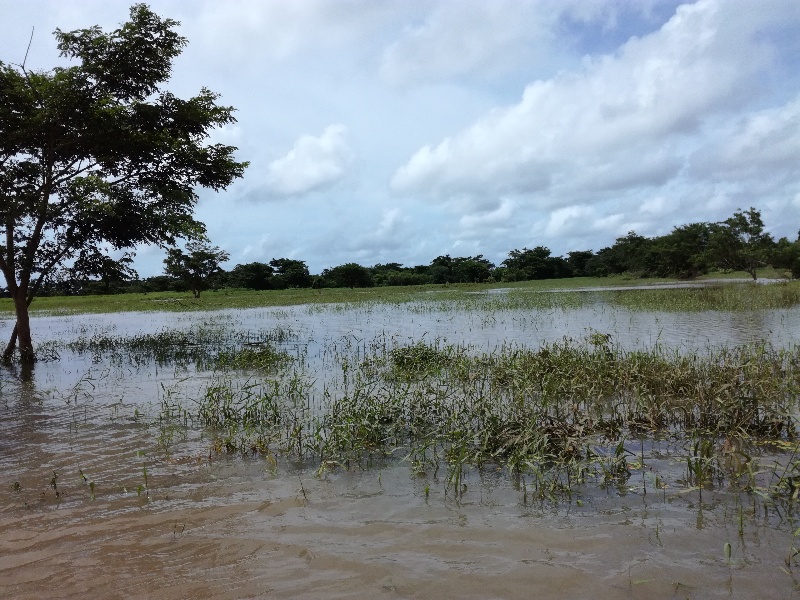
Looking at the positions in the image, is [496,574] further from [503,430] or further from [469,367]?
[469,367]

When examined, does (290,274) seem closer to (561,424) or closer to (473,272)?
(473,272)

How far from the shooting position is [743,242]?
5297 centimetres

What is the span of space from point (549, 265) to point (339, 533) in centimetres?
9464

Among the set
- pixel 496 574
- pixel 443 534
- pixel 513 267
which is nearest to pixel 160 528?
pixel 443 534

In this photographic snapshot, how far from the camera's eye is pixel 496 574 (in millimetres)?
4180

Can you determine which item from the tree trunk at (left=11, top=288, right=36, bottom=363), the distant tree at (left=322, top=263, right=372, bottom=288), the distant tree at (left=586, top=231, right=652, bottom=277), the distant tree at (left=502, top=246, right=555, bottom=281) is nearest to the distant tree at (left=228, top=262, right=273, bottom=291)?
the distant tree at (left=322, top=263, right=372, bottom=288)

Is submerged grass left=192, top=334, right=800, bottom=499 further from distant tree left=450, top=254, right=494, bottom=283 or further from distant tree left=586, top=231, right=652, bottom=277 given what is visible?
distant tree left=450, top=254, right=494, bottom=283

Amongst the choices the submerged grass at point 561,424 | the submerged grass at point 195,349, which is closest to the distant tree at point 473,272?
the submerged grass at point 195,349

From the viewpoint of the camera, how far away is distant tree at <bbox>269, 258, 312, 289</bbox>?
261ft

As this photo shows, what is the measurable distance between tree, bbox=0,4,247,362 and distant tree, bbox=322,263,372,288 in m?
57.8

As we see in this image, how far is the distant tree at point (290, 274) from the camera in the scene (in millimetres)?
79688

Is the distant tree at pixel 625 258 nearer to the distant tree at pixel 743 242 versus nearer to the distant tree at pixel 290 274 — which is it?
the distant tree at pixel 743 242

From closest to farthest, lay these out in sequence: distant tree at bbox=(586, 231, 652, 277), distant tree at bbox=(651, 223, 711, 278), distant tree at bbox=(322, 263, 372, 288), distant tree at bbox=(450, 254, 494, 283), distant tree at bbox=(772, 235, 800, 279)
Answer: distant tree at bbox=(772, 235, 800, 279), distant tree at bbox=(651, 223, 711, 278), distant tree at bbox=(586, 231, 652, 277), distant tree at bbox=(322, 263, 372, 288), distant tree at bbox=(450, 254, 494, 283)

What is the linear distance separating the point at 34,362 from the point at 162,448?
11743mm
